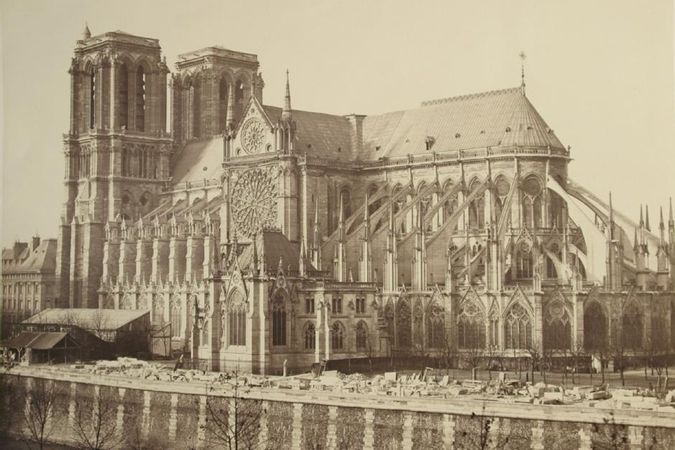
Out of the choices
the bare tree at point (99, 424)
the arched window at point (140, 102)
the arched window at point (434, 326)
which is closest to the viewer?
the bare tree at point (99, 424)

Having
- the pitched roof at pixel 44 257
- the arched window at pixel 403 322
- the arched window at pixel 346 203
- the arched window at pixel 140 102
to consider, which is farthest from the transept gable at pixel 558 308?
the arched window at pixel 140 102

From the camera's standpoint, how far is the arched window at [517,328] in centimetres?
4525

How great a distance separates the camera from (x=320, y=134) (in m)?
59.0

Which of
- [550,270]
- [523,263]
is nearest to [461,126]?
[523,263]

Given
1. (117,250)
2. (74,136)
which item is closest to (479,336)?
(117,250)

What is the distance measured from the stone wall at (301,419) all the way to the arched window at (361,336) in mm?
9616

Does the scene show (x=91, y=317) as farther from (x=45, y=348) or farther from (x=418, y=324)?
(x=418, y=324)

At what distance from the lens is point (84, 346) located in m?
50.8

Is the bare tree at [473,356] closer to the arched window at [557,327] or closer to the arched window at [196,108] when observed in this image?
the arched window at [557,327]

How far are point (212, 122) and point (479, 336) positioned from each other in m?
29.4

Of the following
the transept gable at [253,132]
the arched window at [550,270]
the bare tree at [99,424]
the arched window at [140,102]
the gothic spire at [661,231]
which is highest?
the arched window at [140,102]

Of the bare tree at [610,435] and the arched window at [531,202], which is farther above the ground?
the arched window at [531,202]

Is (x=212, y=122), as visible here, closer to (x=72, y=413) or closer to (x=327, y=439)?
(x=72, y=413)

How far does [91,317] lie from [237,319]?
14607mm
